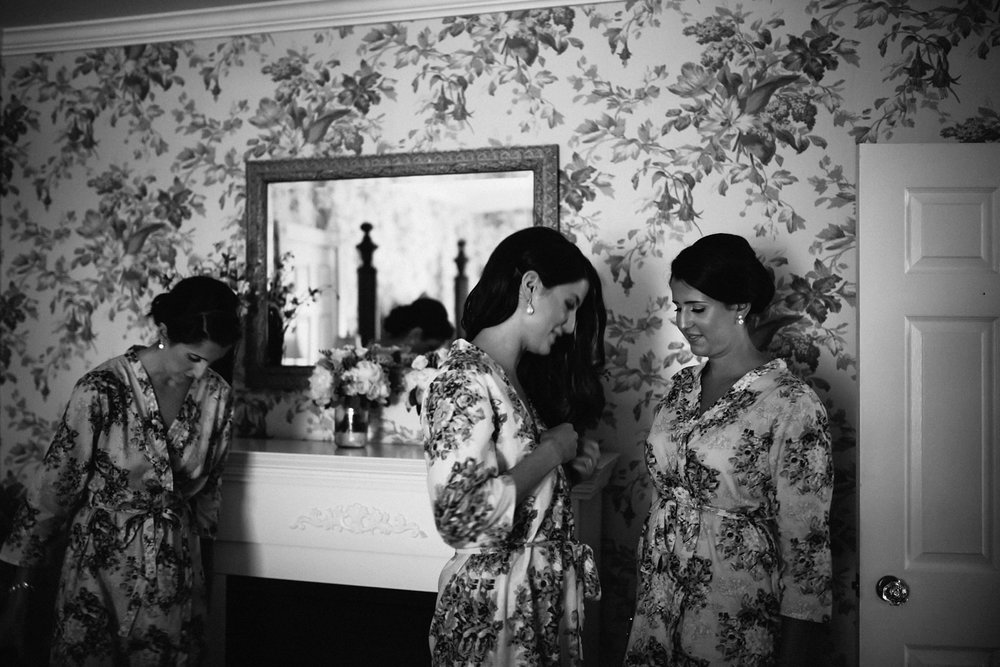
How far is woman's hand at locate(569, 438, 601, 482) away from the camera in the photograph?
173 cm

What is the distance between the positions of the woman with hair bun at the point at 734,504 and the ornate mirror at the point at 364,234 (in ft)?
2.64

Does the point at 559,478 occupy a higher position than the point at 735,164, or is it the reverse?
the point at 735,164

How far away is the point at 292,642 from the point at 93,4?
232 cm

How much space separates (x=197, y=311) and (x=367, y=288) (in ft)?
2.45

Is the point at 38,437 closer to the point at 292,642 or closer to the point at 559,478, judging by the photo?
the point at 292,642

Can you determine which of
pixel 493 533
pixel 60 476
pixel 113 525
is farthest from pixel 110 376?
pixel 493 533

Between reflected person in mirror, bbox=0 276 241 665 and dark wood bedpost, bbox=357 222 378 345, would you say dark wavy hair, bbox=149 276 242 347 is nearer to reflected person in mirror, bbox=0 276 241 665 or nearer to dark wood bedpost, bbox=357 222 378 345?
reflected person in mirror, bbox=0 276 241 665

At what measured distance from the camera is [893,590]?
1879mm

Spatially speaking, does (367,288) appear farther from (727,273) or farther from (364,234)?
(727,273)

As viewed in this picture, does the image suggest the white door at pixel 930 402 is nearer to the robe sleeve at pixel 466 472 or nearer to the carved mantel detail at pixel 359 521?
the robe sleeve at pixel 466 472

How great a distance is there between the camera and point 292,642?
8.43 feet

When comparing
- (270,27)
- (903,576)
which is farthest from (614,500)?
(270,27)

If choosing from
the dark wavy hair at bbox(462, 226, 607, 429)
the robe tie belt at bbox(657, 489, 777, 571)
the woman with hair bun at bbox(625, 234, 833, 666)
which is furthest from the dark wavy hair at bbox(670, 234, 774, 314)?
the robe tie belt at bbox(657, 489, 777, 571)

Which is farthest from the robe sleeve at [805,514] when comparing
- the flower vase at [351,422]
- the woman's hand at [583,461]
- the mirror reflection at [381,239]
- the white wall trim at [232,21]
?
the white wall trim at [232,21]
